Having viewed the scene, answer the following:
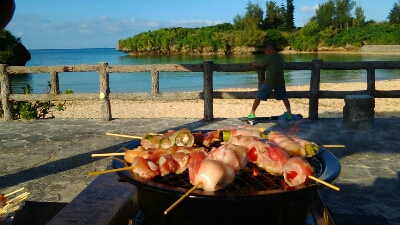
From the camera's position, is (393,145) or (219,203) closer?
(219,203)

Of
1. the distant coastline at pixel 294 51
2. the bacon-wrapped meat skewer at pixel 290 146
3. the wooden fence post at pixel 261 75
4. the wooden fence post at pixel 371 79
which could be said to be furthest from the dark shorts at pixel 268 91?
the distant coastline at pixel 294 51

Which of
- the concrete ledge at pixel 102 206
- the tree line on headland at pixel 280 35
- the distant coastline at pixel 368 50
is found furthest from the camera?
the tree line on headland at pixel 280 35

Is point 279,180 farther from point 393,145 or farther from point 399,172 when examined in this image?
point 393,145

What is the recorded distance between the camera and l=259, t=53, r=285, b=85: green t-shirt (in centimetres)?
795

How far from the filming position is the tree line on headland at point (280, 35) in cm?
7400

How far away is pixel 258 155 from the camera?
196cm

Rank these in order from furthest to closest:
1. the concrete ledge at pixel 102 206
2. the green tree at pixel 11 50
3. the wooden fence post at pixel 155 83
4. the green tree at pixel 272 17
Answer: the green tree at pixel 272 17
the green tree at pixel 11 50
the wooden fence post at pixel 155 83
the concrete ledge at pixel 102 206

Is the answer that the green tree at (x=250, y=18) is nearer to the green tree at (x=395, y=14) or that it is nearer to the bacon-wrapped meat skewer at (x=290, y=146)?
the green tree at (x=395, y=14)

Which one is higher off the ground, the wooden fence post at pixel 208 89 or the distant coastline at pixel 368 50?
the distant coastline at pixel 368 50

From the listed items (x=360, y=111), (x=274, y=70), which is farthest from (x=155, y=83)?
(x=360, y=111)

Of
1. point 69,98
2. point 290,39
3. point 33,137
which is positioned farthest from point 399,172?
point 290,39

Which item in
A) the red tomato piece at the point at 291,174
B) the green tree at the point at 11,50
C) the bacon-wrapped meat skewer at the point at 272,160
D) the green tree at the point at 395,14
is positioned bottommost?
the red tomato piece at the point at 291,174

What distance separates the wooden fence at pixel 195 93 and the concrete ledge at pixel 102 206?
5457 millimetres

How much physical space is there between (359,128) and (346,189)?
3.21 m
